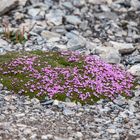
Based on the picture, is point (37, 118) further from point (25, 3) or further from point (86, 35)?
point (25, 3)

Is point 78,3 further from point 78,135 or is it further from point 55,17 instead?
point 78,135

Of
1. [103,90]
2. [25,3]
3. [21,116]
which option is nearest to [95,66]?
[103,90]

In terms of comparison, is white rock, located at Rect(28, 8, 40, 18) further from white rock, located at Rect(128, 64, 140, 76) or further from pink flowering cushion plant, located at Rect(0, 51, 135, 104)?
white rock, located at Rect(128, 64, 140, 76)

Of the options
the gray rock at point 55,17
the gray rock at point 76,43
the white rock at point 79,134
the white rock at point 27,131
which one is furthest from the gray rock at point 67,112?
the gray rock at point 55,17

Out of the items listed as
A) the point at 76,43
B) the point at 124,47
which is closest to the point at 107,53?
the point at 124,47

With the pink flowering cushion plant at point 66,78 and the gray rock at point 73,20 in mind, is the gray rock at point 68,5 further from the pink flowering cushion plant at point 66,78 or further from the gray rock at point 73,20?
the pink flowering cushion plant at point 66,78

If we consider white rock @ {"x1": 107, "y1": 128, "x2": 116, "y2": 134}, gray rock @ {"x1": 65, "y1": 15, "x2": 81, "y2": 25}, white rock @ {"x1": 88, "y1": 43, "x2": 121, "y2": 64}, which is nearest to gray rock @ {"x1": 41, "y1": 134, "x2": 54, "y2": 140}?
white rock @ {"x1": 107, "y1": 128, "x2": 116, "y2": 134}

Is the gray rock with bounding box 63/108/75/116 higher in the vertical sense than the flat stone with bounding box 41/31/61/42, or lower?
lower
